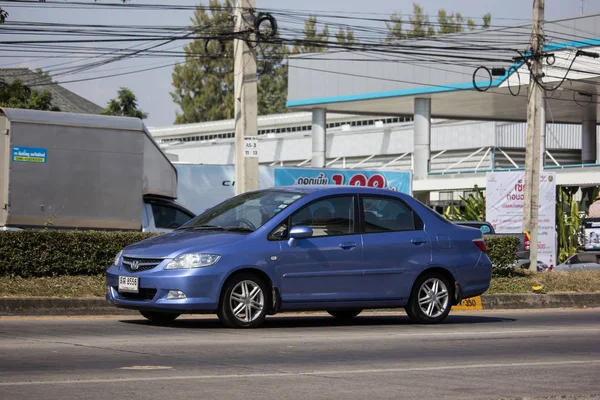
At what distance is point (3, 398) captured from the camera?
6539 mm

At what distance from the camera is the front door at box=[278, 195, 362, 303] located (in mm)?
11312

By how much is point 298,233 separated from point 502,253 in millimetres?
8052

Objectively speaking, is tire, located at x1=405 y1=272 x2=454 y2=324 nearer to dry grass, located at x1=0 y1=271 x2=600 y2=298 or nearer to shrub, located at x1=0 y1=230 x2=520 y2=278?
dry grass, located at x1=0 y1=271 x2=600 y2=298

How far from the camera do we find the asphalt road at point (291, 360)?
7.23 metres

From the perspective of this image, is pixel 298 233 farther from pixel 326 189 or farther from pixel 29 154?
pixel 29 154

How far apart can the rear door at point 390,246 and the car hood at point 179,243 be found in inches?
68.9

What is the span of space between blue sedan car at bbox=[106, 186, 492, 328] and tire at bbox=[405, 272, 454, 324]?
13 millimetres

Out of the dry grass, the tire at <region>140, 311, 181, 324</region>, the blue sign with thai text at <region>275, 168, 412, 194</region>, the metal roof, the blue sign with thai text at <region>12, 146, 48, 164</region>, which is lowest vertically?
the tire at <region>140, 311, 181, 324</region>

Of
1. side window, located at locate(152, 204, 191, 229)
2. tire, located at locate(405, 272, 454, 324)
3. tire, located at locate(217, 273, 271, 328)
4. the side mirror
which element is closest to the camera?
tire, located at locate(217, 273, 271, 328)

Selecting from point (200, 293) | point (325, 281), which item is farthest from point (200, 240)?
point (325, 281)

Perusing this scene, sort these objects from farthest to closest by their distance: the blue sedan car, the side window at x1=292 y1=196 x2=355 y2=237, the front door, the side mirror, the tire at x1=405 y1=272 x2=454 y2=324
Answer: the tire at x1=405 y1=272 x2=454 y2=324, the side window at x1=292 y1=196 x2=355 y2=237, the front door, the side mirror, the blue sedan car

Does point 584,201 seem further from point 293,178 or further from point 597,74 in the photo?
point 293,178

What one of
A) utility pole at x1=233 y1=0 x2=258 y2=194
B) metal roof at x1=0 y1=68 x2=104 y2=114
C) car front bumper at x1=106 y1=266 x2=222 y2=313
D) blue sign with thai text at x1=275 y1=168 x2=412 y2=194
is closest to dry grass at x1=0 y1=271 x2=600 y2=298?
car front bumper at x1=106 y1=266 x2=222 y2=313

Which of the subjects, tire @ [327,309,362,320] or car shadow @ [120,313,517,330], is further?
tire @ [327,309,362,320]
